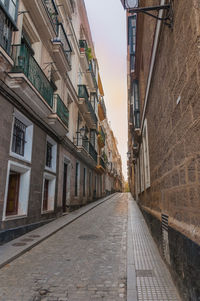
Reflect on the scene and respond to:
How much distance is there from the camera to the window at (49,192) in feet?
32.8

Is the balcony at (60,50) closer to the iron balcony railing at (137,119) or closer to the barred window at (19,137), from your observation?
the barred window at (19,137)

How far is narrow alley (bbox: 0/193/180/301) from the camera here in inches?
122

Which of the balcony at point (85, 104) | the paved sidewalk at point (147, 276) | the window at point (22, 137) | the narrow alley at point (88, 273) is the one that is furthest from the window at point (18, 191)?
the balcony at point (85, 104)

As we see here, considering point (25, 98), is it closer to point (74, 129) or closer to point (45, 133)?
point (45, 133)

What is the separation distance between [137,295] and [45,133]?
7588 mm

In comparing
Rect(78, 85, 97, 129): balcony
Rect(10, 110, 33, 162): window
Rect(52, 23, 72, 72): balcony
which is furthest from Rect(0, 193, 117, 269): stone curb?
Rect(78, 85, 97, 129): balcony

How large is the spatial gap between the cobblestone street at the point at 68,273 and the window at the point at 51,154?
15.3 feet

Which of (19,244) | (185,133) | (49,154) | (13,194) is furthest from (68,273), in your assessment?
(49,154)

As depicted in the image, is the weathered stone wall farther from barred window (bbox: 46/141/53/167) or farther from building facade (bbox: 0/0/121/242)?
barred window (bbox: 46/141/53/167)

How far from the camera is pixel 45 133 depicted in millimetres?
9359

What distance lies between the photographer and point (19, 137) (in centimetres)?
750

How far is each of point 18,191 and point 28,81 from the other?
12.6 feet

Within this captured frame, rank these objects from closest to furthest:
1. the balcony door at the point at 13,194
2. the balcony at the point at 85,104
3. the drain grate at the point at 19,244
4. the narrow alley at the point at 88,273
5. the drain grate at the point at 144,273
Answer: the narrow alley at the point at 88,273 → the drain grate at the point at 144,273 → the drain grate at the point at 19,244 → the balcony door at the point at 13,194 → the balcony at the point at 85,104

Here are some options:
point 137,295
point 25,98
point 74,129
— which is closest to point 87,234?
point 137,295
